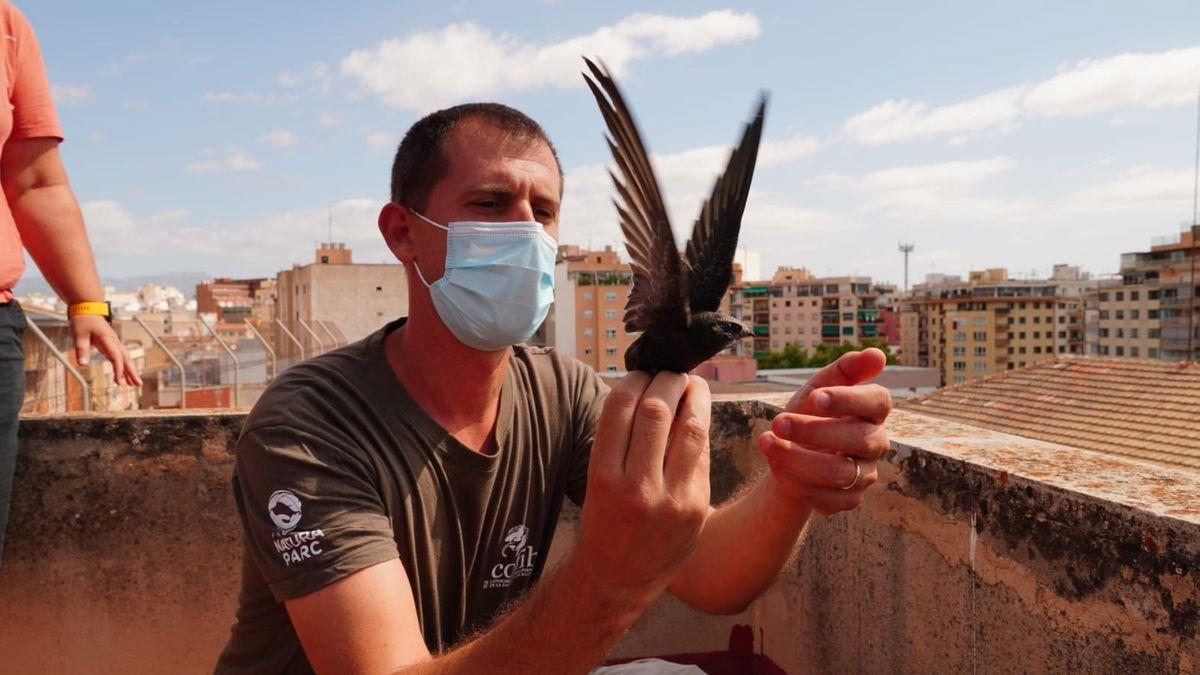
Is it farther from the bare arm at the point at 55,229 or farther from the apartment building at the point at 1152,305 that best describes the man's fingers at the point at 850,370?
the apartment building at the point at 1152,305

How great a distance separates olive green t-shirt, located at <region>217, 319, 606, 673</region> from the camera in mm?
1960

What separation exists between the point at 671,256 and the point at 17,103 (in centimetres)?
262

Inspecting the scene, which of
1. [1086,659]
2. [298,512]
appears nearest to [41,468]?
[298,512]

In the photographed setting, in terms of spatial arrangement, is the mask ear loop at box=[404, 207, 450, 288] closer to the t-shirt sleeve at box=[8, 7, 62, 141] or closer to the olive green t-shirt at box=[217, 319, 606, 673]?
the olive green t-shirt at box=[217, 319, 606, 673]

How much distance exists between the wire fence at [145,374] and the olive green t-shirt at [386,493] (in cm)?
153

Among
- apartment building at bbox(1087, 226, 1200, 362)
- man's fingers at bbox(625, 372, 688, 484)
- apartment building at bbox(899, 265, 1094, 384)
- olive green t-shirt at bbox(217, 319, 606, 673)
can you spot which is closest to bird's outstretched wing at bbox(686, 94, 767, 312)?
man's fingers at bbox(625, 372, 688, 484)

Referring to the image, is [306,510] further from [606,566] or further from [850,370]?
[850,370]

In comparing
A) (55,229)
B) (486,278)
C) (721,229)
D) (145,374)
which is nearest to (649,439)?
(721,229)

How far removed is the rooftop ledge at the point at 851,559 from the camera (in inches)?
77.9

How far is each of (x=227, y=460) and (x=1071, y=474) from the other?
317 cm

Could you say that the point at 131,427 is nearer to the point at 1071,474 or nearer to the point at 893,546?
the point at 893,546

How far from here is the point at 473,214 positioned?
249 cm

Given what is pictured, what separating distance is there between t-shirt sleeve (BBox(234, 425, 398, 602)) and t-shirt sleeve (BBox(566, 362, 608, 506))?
Result: 32.9 inches

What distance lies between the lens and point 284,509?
1.96 meters
